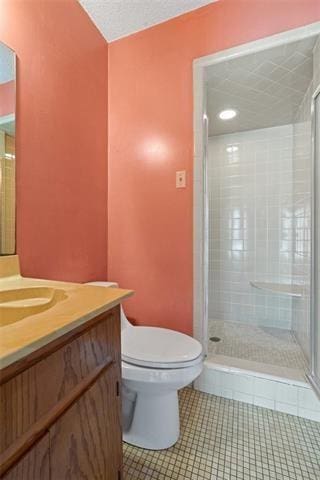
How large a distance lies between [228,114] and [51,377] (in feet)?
7.70

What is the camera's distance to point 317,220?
1.33 metres

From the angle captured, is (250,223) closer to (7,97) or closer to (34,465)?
(7,97)

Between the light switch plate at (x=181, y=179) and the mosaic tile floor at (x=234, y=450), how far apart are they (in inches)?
50.7

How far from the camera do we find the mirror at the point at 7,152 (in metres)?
1.00

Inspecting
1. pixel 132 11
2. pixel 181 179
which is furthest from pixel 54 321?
pixel 132 11

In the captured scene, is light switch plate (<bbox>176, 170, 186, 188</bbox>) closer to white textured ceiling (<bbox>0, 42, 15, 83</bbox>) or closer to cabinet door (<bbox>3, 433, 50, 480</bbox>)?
white textured ceiling (<bbox>0, 42, 15, 83</bbox>)

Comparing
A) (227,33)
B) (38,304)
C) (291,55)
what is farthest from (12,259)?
(291,55)

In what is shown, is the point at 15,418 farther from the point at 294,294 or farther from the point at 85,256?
the point at 294,294

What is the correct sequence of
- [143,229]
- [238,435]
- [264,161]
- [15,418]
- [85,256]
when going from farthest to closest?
1. [264,161]
2. [143,229]
3. [85,256]
4. [238,435]
5. [15,418]

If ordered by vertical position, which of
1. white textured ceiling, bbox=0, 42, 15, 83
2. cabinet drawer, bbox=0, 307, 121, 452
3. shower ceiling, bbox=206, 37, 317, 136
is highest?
shower ceiling, bbox=206, 37, 317, 136

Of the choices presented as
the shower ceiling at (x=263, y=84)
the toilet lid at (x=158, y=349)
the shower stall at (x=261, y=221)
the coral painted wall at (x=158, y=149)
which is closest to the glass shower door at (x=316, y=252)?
the shower stall at (x=261, y=221)

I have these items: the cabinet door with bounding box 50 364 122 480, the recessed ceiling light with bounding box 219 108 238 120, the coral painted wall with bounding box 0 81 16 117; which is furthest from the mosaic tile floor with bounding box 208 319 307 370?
the recessed ceiling light with bounding box 219 108 238 120

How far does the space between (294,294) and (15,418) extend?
216cm

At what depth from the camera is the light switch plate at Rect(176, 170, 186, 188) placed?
154cm
